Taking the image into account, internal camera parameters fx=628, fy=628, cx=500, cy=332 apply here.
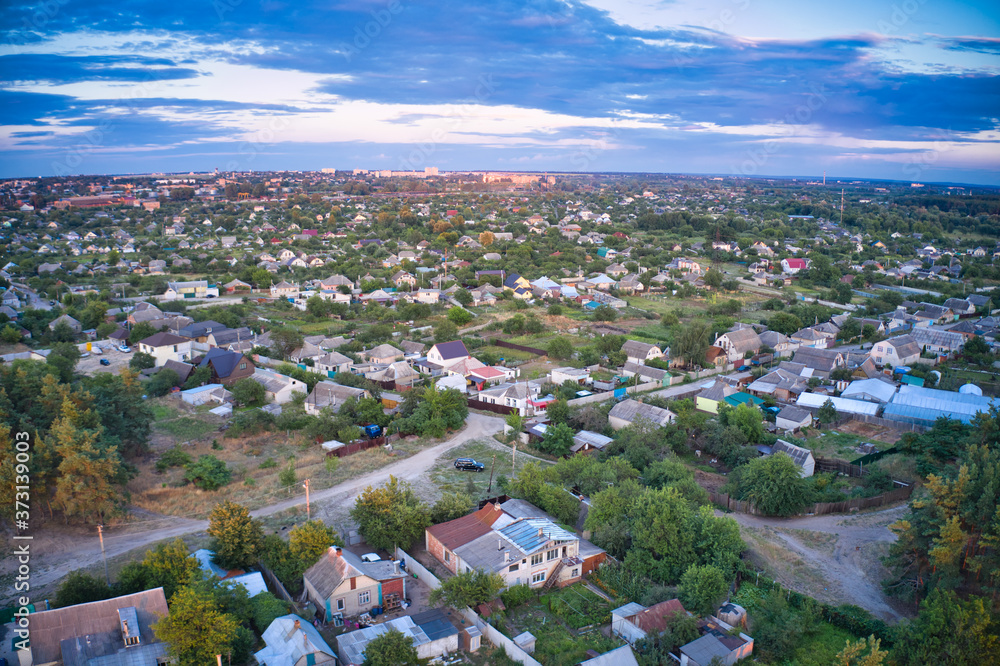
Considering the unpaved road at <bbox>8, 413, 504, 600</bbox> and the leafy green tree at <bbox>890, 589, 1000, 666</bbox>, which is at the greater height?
the leafy green tree at <bbox>890, 589, 1000, 666</bbox>

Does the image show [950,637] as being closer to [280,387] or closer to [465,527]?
[465,527]

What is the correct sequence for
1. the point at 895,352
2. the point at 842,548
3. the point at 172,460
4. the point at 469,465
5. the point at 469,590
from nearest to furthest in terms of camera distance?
the point at 469,590 < the point at 842,548 < the point at 172,460 < the point at 469,465 < the point at 895,352

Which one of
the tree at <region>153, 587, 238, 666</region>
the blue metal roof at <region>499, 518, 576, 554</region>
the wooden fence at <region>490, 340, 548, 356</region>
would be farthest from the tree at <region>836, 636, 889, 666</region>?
the wooden fence at <region>490, 340, 548, 356</region>

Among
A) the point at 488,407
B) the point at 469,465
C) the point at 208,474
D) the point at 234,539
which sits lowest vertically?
the point at 469,465

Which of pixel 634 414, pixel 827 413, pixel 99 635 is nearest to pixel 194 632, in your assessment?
pixel 99 635

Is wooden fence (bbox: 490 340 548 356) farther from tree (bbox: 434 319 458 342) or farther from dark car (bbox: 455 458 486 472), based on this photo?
dark car (bbox: 455 458 486 472)

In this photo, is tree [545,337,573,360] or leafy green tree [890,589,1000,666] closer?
leafy green tree [890,589,1000,666]

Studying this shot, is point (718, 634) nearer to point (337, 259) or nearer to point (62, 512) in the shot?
point (62, 512)
